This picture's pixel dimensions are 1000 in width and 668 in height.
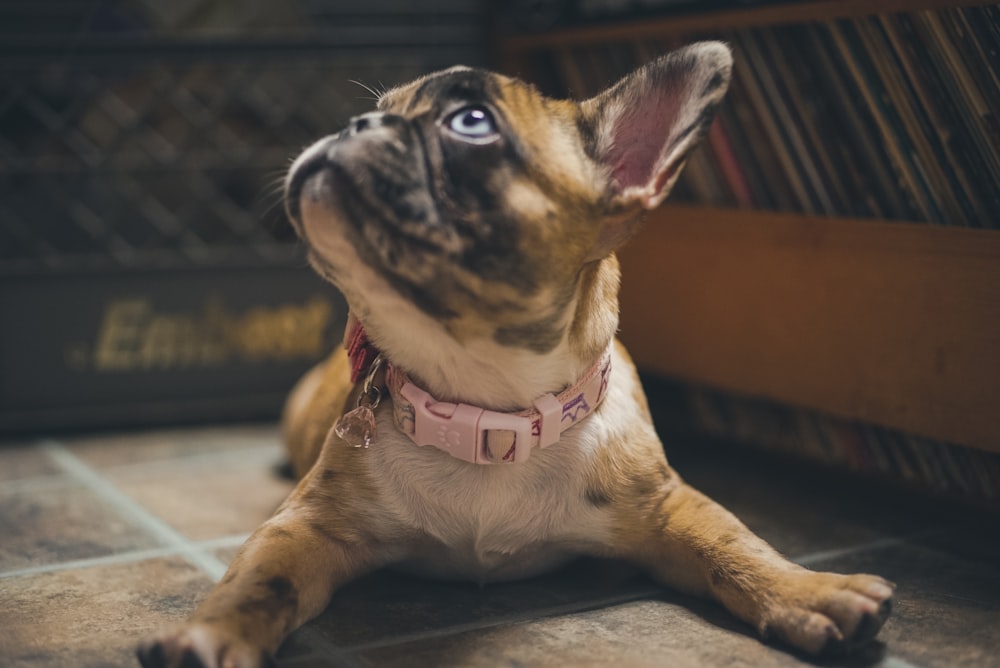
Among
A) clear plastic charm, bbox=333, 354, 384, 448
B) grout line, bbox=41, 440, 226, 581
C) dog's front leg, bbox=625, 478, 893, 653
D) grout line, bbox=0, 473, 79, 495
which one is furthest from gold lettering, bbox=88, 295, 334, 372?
dog's front leg, bbox=625, 478, 893, 653

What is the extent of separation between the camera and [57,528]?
6.55 ft

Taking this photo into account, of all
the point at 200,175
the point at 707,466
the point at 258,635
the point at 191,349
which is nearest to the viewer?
the point at 258,635

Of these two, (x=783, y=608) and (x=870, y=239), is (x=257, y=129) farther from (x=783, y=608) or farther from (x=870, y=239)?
(x=783, y=608)

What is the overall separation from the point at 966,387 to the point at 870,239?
→ 0.32 meters

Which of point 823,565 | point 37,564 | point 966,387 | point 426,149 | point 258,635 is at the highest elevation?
point 426,149

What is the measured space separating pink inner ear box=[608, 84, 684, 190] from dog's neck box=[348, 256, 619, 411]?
0.46 ft

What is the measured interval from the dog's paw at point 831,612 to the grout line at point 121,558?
0.97 m

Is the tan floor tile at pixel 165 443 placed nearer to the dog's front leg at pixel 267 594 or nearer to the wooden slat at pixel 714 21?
the dog's front leg at pixel 267 594

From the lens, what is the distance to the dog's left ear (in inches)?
56.4

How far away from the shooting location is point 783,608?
1.43 m

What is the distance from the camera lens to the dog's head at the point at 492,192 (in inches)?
53.8

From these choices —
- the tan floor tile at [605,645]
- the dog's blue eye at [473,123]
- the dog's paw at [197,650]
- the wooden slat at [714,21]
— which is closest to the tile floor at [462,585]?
the tan floor tile at [605,645]

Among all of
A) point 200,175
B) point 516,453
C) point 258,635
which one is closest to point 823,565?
point 516,453

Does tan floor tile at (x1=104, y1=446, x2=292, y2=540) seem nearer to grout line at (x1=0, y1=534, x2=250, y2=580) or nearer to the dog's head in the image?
grout line at (x1=0, y1=534, x2=250, y2=580)
